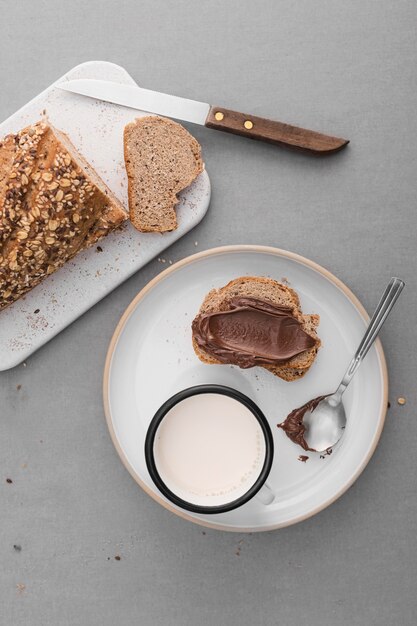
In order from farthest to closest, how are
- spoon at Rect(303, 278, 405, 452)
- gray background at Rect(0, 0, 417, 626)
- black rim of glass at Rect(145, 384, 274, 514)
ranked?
gray background at Rect(0, 0, 417, 626) < spoon at Rect(303, 278, 405, 452) < black rim of glass at Rect(145, 384, 274, 514)

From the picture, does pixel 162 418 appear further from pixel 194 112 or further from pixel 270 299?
pixel 194 112

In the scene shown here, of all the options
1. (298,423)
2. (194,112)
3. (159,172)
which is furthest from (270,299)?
(194,112)

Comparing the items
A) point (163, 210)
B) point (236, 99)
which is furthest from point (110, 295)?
point (236, 99)

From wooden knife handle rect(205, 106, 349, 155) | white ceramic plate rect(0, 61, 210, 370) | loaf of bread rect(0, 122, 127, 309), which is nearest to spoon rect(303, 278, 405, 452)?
wooden knife handle rect(205, 106, 349, 155)

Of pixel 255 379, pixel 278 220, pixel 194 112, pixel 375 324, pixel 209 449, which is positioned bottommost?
pixel 209 449

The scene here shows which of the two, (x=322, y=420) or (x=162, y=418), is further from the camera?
(x=322, y=420)

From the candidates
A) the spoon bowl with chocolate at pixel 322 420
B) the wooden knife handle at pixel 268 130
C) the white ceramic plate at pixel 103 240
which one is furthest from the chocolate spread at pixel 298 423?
the wooden knife handle at pixel 268 130

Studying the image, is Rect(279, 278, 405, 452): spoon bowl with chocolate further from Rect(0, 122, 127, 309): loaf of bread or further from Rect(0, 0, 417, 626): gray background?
Rect(0, 122, 127, 309): loaf of bread
